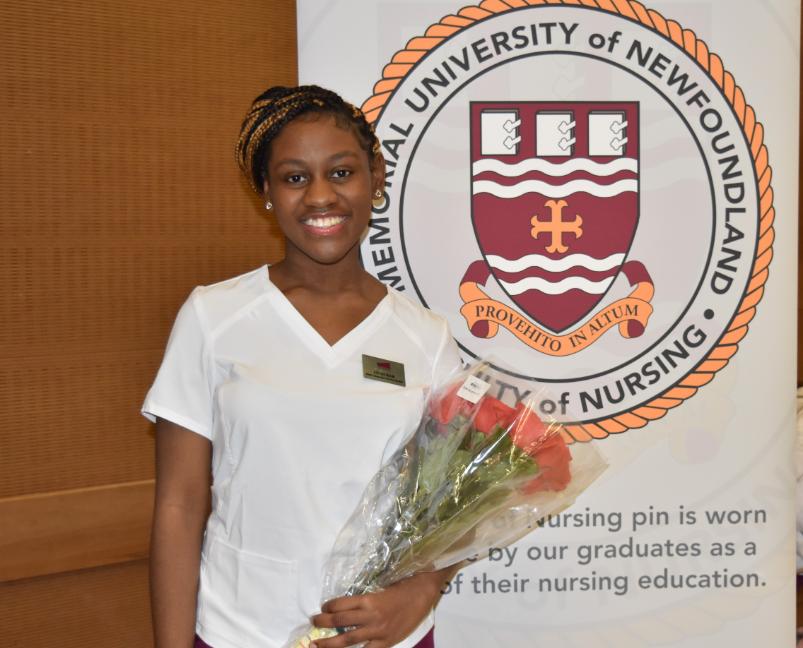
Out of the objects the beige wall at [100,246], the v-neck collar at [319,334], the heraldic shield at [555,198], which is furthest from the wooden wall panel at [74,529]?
the heraldic shield at [555,198]

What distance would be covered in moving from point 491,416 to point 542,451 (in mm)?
108

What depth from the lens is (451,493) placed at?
140 centimetres

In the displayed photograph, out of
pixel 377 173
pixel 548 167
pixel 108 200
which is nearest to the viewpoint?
pixel 377 173

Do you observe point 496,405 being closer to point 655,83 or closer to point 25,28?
point 655,83

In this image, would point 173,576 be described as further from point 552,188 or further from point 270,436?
point 552,188

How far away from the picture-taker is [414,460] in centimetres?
146

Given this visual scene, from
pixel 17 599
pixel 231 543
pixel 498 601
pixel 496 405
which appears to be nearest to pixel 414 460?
pixel 496 405

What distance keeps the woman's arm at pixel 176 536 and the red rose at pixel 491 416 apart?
492 mm

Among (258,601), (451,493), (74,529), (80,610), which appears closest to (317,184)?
(451,493)

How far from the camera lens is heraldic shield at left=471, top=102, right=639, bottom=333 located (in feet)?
7.04

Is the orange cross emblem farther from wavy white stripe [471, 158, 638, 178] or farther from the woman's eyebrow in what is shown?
the woman's eyebrow

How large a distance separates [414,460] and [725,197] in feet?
4.10

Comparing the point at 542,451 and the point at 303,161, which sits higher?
the point at 303,161

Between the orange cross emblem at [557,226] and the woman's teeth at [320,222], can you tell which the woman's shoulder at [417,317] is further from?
the orange cross emblem at [557,226]
